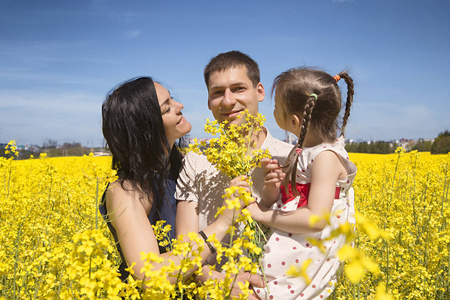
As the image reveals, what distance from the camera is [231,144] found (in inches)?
75.2

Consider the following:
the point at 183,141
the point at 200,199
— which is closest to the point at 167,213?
the point at 200,199

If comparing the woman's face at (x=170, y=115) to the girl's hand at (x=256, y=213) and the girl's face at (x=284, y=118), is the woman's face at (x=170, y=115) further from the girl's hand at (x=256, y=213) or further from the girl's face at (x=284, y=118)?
the girl's hand at (x=256, y=213)

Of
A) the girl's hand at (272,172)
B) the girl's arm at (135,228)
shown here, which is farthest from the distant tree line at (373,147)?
the girl's arm at (135,228)

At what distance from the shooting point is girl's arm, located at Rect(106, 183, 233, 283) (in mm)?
1932

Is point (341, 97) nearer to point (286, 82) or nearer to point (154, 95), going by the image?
point (286, 82)

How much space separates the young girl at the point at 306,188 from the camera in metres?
1.82

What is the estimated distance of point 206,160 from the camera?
8.21 feet

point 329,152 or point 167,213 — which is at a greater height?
point 329,152

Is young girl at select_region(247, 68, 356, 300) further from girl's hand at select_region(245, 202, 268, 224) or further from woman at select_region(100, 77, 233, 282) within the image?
woman at select_region(100, 77, 233, 282)

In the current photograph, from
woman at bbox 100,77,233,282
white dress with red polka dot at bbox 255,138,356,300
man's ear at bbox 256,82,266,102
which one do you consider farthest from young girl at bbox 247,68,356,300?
man's ear at bbox 256,82,266,102

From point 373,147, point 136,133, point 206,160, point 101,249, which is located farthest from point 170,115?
point 373,147

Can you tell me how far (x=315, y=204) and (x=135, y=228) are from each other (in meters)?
1.03

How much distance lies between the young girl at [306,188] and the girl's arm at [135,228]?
24 cm

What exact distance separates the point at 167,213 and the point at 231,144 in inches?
34.5
